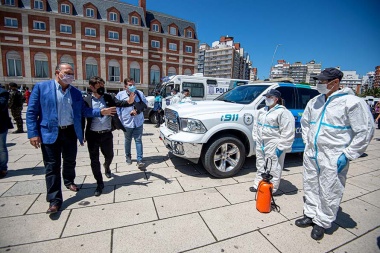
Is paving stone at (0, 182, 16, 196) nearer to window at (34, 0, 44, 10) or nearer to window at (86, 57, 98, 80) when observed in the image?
window at (86, 57, 98, 80)

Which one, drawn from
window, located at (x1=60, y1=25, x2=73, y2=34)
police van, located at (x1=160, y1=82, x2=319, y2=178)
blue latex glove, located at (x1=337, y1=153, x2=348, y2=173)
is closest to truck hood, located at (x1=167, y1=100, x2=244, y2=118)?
police van, located at (x1=160, y1=82, x2=319, y2=178)

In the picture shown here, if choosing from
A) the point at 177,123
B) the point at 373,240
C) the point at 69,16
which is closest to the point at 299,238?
the point at 373,240

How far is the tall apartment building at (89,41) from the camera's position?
27125mm

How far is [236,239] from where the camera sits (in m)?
2.24

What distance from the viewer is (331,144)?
2240mm

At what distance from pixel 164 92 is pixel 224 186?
8694 millimetres

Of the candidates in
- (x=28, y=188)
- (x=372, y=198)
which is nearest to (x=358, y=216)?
(x=372, y=198)

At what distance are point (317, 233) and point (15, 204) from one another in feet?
13.8

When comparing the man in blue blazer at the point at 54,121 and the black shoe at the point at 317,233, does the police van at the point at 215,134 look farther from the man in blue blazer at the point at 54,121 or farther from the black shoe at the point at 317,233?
the black shoe at the point at 317,233

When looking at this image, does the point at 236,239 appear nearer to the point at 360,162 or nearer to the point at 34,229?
the point at 34,229

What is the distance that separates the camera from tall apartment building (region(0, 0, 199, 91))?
89.0ft

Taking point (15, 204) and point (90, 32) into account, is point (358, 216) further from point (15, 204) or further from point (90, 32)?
point (90, 32)

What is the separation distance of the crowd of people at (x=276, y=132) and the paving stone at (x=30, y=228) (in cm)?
15

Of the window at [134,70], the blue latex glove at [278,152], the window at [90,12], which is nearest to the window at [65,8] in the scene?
the window at [90,12]
